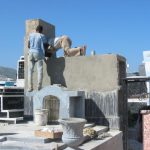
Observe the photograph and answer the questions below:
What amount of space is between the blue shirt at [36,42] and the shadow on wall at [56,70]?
81 cm

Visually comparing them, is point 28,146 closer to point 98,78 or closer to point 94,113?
point 94,113

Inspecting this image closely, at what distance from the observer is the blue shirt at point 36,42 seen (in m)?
12.7

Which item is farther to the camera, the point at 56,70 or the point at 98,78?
the point at 56,70

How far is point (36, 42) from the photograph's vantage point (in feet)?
41.5

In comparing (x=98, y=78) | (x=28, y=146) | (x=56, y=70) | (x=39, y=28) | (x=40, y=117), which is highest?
(x=39, y=28)

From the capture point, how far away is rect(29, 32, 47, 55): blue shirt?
12.7m

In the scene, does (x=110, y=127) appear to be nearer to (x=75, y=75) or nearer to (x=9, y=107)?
(x=75, y=75)

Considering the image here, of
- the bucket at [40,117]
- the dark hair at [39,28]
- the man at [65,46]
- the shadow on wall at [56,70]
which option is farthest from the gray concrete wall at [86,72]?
the bucket at [40,117]

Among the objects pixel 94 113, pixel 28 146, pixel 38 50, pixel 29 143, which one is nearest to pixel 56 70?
pixel 38 50

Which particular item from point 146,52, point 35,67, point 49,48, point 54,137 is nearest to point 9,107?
point 35,67

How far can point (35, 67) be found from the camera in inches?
536

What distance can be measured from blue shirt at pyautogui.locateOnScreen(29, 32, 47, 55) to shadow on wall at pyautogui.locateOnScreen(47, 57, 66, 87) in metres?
0.81

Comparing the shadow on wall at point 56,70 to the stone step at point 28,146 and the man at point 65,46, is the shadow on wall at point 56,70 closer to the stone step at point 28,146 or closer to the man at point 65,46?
the man at point 65,46

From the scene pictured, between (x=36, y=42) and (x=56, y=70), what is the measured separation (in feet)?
4.53
